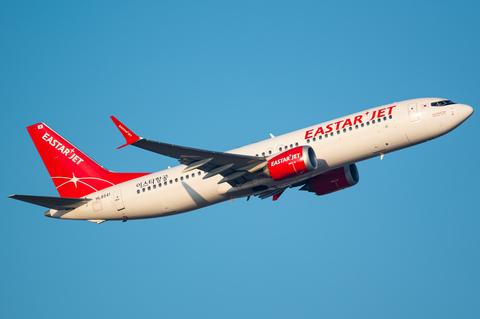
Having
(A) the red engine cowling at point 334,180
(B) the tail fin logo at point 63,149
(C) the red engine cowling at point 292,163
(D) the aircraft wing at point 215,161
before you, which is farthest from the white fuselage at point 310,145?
(B) the tail fin logo at point 63,149

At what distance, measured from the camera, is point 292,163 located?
3431 cm

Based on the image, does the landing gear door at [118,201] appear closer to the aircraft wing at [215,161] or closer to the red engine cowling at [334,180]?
the aircraft wing at [215,161]

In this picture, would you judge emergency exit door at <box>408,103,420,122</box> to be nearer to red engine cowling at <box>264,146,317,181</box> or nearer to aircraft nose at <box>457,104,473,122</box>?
aircraft nose at <box>457,104,473,122</box>

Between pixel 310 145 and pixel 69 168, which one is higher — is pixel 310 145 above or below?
below

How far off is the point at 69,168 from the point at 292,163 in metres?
21.5

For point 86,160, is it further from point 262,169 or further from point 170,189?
point 262,169

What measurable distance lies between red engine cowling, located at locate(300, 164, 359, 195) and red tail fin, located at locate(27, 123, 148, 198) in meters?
15.3

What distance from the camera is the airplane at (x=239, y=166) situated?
34.9 meters

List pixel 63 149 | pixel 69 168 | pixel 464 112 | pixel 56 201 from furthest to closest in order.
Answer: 1. pixel 63 149
2. pixel 69 168
3. pixel 56 201
4. pixel 464 112

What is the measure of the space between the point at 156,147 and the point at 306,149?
10304mm

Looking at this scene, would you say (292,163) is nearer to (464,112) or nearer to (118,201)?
(464,112)

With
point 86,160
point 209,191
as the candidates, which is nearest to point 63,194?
→ point 86,160

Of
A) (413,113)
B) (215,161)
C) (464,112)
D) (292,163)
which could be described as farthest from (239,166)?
(464,112)

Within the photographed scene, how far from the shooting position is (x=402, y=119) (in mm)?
35406
